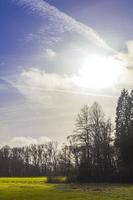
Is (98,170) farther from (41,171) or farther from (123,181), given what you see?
(41,171)

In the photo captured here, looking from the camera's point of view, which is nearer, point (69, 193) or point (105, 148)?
point (69, 193)

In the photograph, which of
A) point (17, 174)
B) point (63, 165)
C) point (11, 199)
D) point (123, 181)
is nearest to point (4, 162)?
point (17, 174)

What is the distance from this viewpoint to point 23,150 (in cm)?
18575

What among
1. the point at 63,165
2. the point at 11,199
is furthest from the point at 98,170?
the point at 11,199

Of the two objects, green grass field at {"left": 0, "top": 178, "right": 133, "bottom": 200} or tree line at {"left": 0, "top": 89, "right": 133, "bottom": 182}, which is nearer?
green grass field at {"left": 0, "top": 178, "right": 133, "bottom": 200}

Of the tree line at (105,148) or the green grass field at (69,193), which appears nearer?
the green grass field at (69,193)

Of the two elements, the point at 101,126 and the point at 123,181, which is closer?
the point at 123,181

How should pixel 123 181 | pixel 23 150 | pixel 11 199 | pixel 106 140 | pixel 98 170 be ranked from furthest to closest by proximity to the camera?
pixel 23 150, pixel 106 140, pixel 98 170, pixel 123 181, pixel 11 199

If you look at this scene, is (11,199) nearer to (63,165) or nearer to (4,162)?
(63,165)

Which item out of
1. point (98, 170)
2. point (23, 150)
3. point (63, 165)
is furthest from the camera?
point (23, 150)

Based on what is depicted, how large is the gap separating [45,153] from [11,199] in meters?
130

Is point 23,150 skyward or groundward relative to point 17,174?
skyward

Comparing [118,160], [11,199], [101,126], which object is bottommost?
[11,199]

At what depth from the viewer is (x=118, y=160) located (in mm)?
96000
